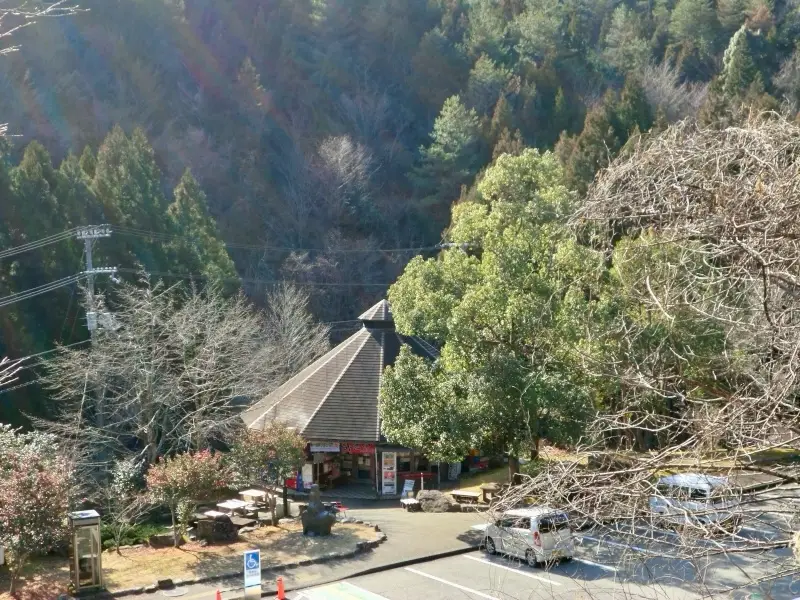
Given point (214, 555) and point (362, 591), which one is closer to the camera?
point (362, 591)

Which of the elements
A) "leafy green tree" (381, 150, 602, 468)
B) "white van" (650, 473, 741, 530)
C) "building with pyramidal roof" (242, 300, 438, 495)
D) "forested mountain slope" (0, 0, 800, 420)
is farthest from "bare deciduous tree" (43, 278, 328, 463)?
"white van" (650, 473, 741, 530)

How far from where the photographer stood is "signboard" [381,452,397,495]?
24.5 metres

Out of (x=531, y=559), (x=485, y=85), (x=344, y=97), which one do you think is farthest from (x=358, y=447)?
(x=344, y=97)

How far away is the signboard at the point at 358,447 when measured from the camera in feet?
79.7

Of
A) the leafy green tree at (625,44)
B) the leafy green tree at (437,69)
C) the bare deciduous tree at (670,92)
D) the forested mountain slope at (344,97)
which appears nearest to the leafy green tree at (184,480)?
the forested mountain slope at (344,97)

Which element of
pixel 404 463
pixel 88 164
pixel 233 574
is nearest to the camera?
pixel 233 574

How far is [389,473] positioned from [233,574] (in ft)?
28.9

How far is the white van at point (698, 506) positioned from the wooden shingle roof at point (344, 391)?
1995 cm

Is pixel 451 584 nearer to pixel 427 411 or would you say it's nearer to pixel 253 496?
pixel 427 411

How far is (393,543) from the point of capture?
18.6 m

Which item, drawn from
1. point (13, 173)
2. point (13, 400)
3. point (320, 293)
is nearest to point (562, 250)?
point (13, 400)

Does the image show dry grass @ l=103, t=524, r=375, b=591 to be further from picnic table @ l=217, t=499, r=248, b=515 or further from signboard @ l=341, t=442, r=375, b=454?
signboard @ l=341, t=442, r=375, b=454

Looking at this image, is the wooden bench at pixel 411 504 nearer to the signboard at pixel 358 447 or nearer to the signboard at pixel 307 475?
the signboard at pixel 358 447

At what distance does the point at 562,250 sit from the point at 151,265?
20073 millimetres
